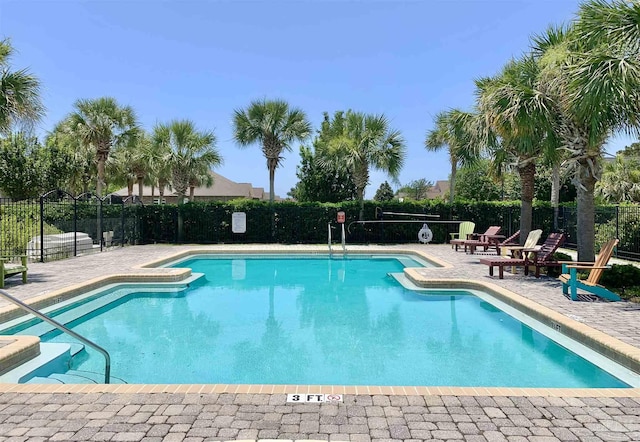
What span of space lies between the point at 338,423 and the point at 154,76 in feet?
56.5

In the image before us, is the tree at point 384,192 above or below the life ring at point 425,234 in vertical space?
above

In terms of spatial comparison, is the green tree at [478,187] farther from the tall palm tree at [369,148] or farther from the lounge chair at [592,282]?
the lounge chair at [592,282]

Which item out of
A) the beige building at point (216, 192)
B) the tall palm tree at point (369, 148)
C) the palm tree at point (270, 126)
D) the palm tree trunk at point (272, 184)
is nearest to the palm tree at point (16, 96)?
the palm tree at point (270, 126)

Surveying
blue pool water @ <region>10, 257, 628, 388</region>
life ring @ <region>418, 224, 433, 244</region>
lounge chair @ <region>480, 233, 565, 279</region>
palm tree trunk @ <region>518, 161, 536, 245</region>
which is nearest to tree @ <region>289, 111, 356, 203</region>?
life ring @ <region>418, 224, 433, 244</region>

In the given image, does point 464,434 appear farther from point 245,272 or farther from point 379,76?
point 379,76

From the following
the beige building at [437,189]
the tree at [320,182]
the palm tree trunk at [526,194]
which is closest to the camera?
the palm tree trunk at [526,194]

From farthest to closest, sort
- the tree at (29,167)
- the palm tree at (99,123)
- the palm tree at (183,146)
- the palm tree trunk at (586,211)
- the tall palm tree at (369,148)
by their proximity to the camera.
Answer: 1. the tree at (29,167)
2. the palm tree at (99,123)
3. the palm tree at (183,146)
4. the tall palm tree at (369,148)
5. the palm tree trunk at (586,211)

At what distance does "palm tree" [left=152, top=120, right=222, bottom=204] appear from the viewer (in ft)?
65.1

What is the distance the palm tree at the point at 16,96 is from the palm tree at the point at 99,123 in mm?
12361

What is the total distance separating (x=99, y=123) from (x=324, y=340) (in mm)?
19638

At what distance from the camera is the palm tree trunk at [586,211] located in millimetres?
9469

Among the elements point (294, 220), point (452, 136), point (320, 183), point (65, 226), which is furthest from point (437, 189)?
point (65, 226)

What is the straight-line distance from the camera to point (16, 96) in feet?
30.8

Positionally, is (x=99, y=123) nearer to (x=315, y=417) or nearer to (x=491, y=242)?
(x=491, y=242)
